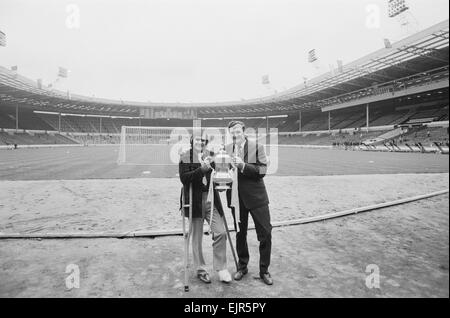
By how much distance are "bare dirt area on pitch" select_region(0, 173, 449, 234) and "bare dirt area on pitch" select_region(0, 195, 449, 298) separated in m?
0.97

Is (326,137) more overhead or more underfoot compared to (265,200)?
more overhead

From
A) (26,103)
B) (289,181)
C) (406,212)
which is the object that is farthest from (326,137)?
(26,103)

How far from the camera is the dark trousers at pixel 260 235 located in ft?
11.3

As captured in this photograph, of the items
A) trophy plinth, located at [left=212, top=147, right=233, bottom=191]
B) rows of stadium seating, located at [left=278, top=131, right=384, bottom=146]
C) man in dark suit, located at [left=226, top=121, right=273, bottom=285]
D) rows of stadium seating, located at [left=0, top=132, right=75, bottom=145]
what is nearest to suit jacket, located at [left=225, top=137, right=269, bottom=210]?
man in dark suit, located at [left=226, top=121, right=273, bottom=285]

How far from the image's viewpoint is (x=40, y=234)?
16.4 feet

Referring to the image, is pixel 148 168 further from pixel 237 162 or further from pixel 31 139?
pixel 31 139

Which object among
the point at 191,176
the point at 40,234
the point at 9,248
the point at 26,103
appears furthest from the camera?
the point at 26,103

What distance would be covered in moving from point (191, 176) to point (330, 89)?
51.9 metres

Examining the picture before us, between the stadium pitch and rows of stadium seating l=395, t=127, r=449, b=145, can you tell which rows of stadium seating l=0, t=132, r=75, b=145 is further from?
rows of stadium seating l=395, t=127, r=449, b=145

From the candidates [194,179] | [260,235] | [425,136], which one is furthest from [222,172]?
[425,136]

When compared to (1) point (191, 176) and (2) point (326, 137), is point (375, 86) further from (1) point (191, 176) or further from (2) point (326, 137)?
(1) point (191, 176)

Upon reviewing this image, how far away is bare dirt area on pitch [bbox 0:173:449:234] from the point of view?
5.79m

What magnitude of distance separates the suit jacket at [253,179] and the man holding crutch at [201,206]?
387mm
